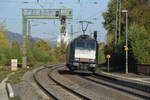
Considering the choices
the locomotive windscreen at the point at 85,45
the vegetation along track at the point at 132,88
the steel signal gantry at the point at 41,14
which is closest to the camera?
the vegetation along track at the point at 132,88

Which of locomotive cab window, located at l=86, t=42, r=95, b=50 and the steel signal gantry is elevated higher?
the steel signal gantry

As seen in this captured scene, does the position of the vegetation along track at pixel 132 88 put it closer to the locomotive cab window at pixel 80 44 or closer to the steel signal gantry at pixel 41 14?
the locomotive cab window at pixel 80 44

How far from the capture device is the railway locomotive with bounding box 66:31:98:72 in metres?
34.8

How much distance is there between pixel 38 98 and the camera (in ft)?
55.7

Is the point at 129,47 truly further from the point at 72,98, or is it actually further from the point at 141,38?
the point at 72,98

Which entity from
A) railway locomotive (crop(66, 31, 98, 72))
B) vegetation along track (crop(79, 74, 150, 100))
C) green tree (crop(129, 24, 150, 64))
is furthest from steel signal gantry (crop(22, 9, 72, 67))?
vegetation along track (crop(79, 74, 150, 100))

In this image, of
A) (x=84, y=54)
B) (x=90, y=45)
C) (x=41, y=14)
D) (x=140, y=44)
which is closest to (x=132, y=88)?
(x=84, y=54)

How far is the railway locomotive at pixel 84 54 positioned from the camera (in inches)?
1372

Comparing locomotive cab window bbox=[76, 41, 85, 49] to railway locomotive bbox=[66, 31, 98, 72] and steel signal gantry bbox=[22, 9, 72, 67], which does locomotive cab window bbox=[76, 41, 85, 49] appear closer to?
railway locomotive bbox=[66, 31, 98, 72]

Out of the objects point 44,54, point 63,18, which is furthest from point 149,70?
point 44,54

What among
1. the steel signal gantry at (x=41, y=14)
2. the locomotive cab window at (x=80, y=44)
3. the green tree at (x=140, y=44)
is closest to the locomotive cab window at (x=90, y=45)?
the locomotive cab window at (x=80, y=44)

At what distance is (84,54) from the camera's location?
35156mm

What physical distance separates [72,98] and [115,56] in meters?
34.0

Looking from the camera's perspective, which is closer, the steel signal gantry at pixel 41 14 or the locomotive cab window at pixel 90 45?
the locomotive cab window at pixel 90 45
